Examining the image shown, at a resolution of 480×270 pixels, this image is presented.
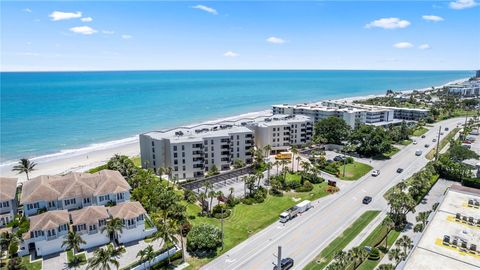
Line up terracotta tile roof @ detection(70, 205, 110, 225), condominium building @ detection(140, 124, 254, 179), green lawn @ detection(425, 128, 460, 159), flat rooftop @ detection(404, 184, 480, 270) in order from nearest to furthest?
flat rooftop @ detection(404, 184, 480, 270), terracotta tile roof @ detection(70, 205, 110, 225), condominium building @ detection(140, 124, 254, 179), green lawn @ detection(425, 128, 460, 159)

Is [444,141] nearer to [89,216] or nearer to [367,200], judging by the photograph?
[367,200]

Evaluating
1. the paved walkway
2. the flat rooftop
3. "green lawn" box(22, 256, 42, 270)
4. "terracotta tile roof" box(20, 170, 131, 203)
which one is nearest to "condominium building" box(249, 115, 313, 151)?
the paved walkway

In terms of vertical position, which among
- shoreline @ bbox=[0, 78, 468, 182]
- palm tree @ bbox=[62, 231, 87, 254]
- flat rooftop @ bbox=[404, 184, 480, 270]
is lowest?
shoreline @ bbox=[0, 78, 468, 182]

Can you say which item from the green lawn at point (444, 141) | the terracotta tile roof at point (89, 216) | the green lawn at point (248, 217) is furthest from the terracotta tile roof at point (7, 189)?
the green lawn at point (444, 141)

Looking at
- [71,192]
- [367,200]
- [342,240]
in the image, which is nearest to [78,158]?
[71,192]

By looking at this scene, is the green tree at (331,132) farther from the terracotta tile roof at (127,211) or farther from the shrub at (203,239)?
the terracotta tile roof at (127,211)

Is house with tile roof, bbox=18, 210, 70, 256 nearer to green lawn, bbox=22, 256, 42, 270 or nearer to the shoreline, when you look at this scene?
green lawn, bbox=22, 256, 42, 270
